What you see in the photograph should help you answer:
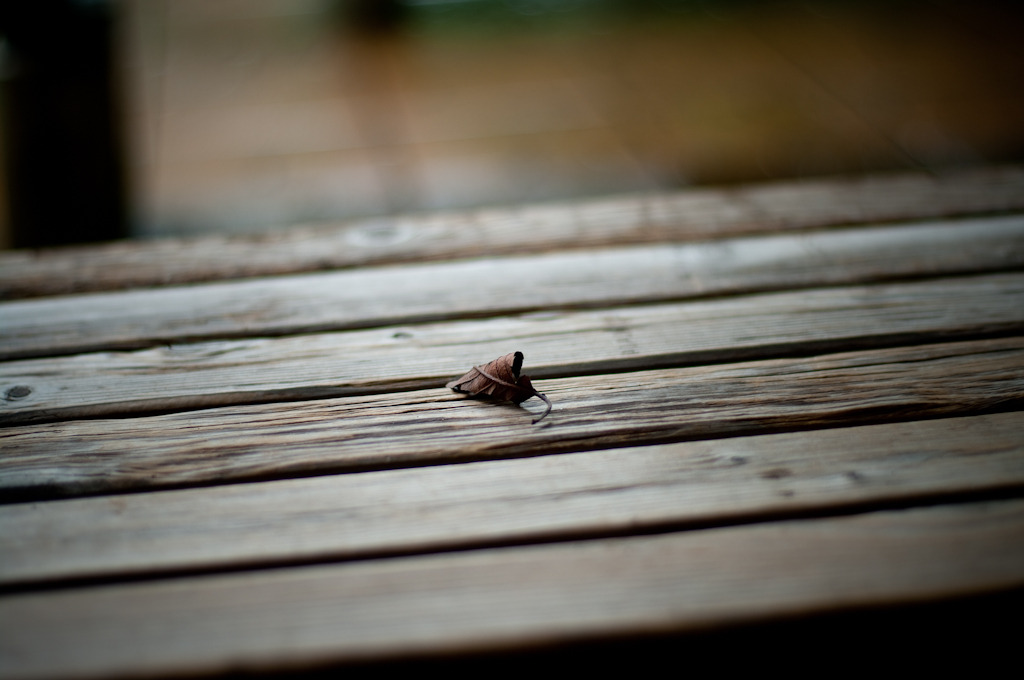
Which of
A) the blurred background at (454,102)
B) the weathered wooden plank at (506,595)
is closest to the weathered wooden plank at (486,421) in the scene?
the weathered wooden plank at (506,595)

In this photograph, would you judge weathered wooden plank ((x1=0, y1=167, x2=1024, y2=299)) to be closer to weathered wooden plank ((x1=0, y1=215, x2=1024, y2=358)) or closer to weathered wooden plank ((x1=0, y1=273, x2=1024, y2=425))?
weathered wooden plank ((x1=0, y1=215, x2=1024, y2=358))

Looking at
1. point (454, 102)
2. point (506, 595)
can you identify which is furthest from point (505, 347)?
point (454, 102)

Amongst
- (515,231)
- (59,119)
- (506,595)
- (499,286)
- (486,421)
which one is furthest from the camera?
(59,119)

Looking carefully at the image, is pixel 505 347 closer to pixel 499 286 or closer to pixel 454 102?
pixel 499 286

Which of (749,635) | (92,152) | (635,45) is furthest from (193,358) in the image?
(635,45)

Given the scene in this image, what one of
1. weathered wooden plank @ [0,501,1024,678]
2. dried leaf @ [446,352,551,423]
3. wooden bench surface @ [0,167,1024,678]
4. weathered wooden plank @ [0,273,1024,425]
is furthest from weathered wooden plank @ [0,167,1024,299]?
weathered wooden plank @ [0,501,1024,678]

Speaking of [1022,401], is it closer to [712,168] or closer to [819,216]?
[819,216]
